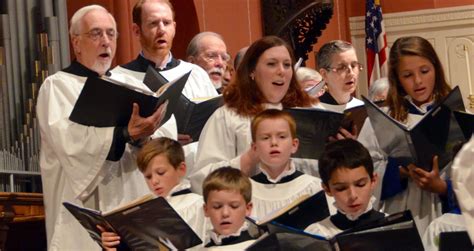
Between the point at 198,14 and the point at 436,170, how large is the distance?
4.65 m

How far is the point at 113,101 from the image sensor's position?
212 inches

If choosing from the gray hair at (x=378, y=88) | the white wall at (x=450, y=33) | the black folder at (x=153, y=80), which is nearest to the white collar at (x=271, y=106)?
the black folder at (x=153, y=80)

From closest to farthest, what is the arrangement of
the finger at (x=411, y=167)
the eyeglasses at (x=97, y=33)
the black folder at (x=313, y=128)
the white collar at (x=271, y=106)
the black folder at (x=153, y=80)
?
the finger at (x=411, y=167), the black folder at (x=313, y=128), the white collar at (x=271, y=106), the eyeglasses at (x=97, y=33), the black folder at (x=153, y=80)

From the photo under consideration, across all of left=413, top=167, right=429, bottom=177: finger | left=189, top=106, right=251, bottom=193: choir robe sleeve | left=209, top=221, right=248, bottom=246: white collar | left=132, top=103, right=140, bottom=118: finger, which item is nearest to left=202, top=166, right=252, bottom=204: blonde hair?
left=209, top=221, right=248, bottom=246: white collar

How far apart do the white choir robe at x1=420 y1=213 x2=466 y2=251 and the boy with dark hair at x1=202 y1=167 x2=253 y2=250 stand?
76 cm

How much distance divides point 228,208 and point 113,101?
84 centimetres

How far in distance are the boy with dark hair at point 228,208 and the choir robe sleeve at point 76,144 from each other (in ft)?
2.79

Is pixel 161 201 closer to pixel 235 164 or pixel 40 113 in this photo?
pixel 235 164

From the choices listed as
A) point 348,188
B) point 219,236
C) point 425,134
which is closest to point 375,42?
point 425,134

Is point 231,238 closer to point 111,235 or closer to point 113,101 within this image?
point 111,235

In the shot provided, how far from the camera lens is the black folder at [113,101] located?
17.4 ft

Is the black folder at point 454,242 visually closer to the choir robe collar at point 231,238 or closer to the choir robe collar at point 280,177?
the choir robe collar at point 231,238

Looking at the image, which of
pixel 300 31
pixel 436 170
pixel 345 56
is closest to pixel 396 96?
pixel 436 170

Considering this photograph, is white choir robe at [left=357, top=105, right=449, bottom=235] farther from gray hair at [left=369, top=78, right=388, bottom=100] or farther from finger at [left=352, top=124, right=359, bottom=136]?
gray hair at [left=369, top=78, right=388, bottom=100]
